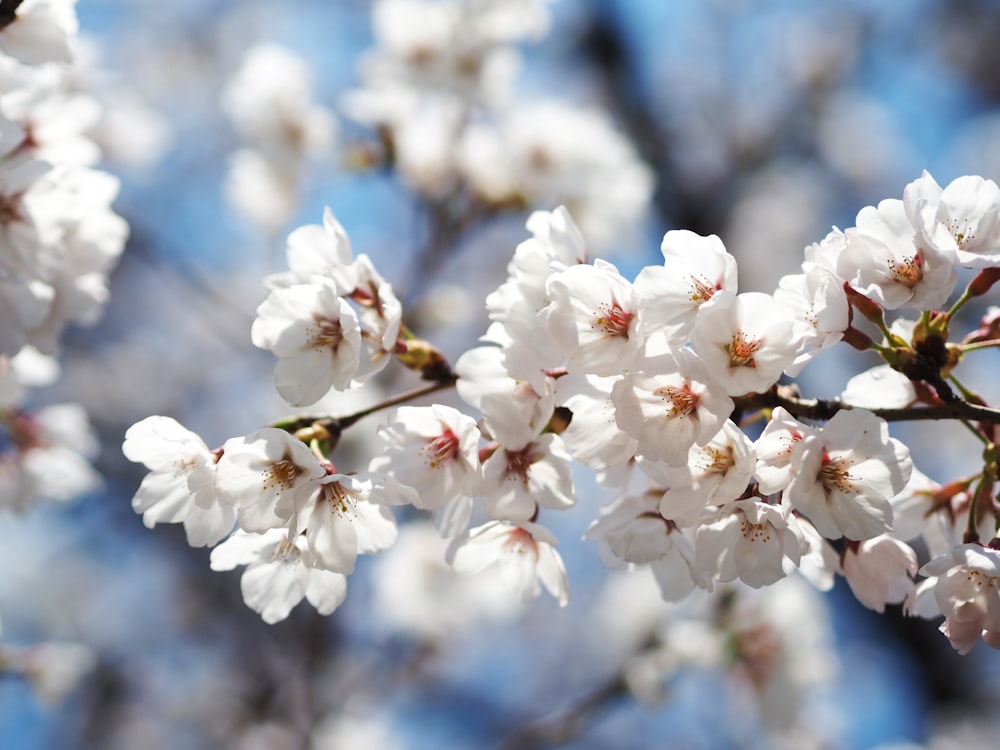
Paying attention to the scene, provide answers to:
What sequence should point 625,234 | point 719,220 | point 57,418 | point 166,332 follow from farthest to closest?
point 166,332
point 719,220
point 625,234
point 57,418

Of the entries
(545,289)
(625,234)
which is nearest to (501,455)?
(545,289)

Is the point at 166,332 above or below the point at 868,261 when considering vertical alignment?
below

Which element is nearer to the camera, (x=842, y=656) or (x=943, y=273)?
(x=943, y=273)

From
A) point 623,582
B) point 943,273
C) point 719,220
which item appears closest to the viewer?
point 943,273

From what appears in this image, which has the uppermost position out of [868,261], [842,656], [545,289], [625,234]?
[868,261]

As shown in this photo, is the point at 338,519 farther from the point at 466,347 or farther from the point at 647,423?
the point at 466,347

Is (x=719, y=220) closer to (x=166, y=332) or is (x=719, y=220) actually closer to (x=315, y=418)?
(x=166, y=332)
